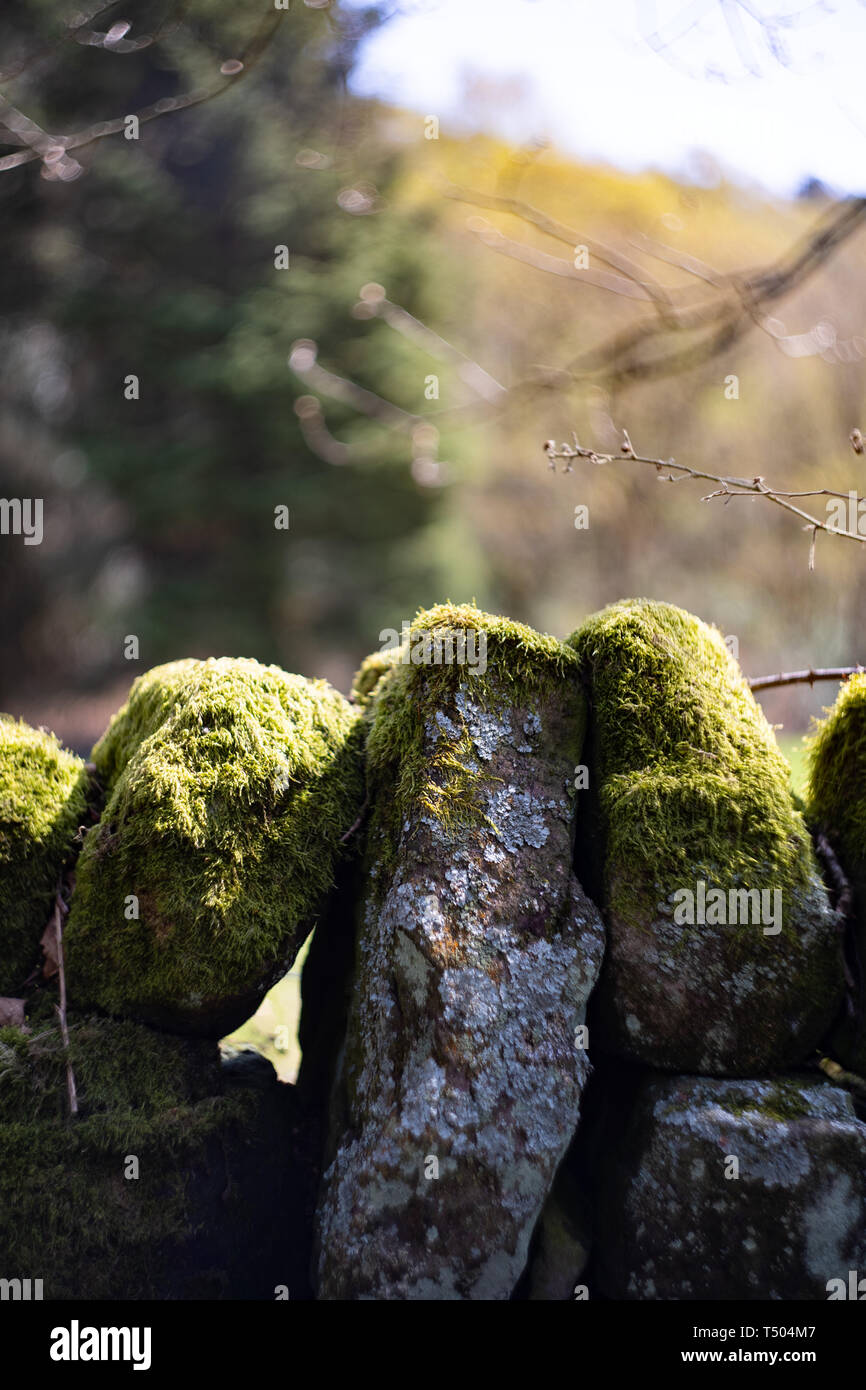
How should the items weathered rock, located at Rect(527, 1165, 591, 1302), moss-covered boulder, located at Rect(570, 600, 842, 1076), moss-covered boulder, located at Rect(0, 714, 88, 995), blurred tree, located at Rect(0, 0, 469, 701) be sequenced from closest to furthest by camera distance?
weathered rock, located at Rect(527, 1165, 591, 1302) < moss-covered boulder, located at Rect(570, 600, 842, 1076) < moss-covered boulder, located at Rect(0, 714, 88, 995) < blurred tree, located at Rect(0, 0, 469, 701)

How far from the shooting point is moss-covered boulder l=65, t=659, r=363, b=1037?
2436 millimetres

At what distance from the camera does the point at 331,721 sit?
110 inches

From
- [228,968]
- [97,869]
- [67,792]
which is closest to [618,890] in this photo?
[228,968]

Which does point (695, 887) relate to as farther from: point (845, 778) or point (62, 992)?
point (62, 992)

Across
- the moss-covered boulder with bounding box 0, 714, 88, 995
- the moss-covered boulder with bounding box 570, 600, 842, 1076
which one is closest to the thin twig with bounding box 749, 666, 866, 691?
the moss-covered boulder with bounding box 570, 600, 842, 1076

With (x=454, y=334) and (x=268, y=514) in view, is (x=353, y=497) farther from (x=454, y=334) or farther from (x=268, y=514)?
(x=454, y=334)

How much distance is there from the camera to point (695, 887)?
240 cm

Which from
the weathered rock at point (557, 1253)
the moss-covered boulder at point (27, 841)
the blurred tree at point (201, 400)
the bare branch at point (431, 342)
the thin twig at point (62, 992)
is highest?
the blurred tree at point (201, 400)

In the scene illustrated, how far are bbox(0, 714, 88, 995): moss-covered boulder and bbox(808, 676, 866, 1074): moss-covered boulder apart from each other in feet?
7.23

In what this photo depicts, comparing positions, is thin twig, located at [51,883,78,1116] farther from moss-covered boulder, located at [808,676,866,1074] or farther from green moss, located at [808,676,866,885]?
green moss, located at [808,676,866,885]

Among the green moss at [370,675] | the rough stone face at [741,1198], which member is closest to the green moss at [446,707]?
the green moss at [370,675]

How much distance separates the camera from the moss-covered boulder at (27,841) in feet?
8.62

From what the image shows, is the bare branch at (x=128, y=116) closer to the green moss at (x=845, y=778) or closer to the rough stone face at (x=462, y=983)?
the rough stone face at (x=462, y=983)

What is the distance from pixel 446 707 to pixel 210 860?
746 millimetres
